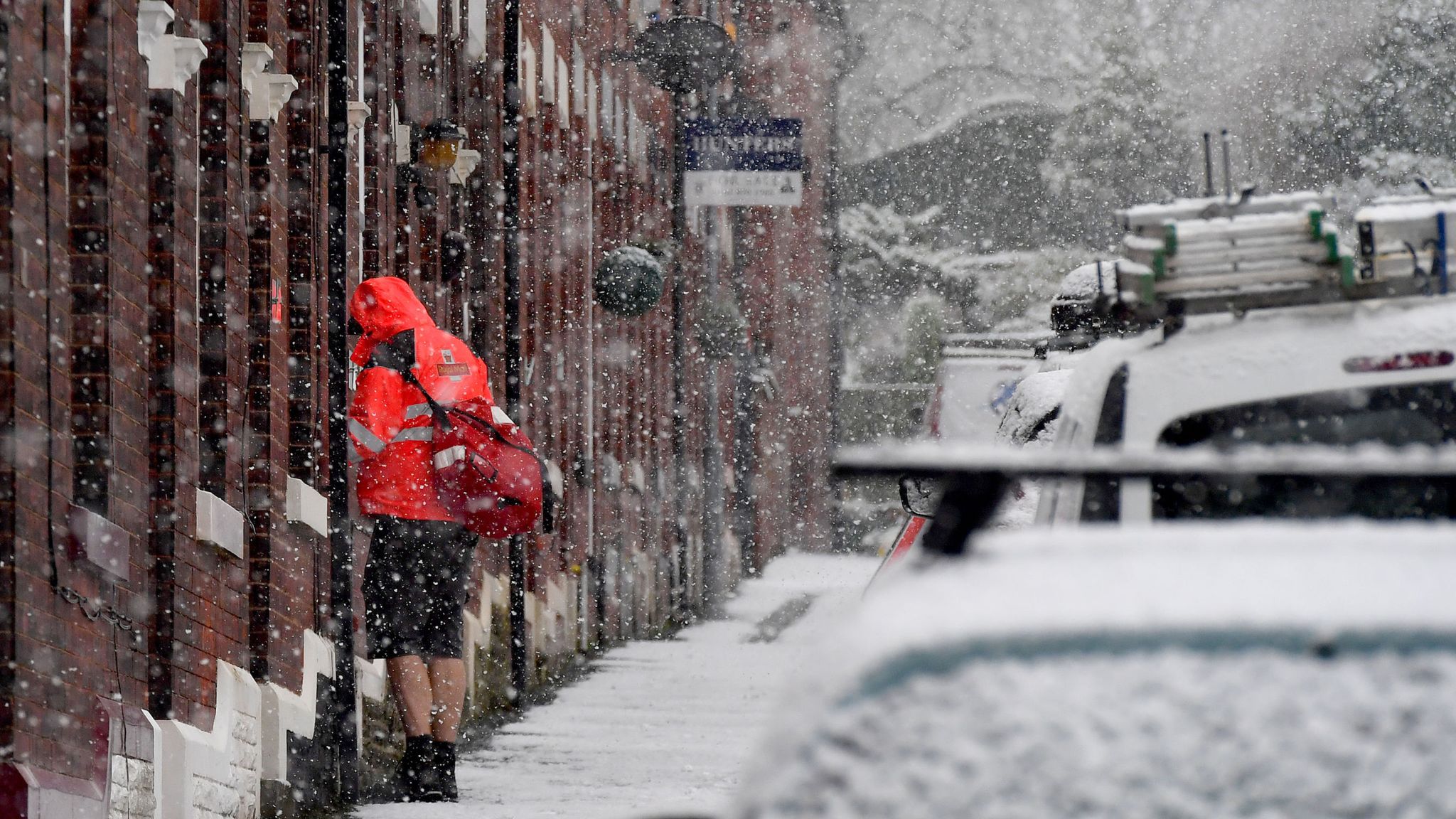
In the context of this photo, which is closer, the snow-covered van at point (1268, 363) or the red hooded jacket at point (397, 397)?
the snow-covered van at point (1268, 363)

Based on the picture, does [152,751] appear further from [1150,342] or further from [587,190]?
[587,190]

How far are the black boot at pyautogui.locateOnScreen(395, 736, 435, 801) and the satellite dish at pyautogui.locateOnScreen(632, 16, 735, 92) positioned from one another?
998cm

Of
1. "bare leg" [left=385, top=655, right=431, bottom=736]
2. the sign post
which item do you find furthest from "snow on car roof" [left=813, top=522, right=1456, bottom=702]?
the sign post

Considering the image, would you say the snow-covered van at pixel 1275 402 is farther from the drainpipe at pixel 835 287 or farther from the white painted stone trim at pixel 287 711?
the drainpipe at pixel 835 287

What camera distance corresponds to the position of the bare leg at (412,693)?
27.7 ft

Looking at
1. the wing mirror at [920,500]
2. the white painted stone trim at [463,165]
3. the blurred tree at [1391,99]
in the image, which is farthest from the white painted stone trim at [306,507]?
the blurred tree at [1391,99]

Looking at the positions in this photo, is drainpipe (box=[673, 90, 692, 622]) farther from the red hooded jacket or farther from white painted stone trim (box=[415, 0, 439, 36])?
the red hooded jacket

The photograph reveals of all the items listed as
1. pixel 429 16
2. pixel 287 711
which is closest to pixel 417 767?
pixel 287 711

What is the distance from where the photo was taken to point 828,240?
4222cm

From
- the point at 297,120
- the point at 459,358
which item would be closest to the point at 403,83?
the point at 297,120

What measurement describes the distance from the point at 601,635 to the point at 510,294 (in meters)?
4.95

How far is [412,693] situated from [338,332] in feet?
5.55

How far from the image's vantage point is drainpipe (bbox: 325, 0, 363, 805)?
9.40 metres

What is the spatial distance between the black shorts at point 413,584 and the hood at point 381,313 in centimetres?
62
